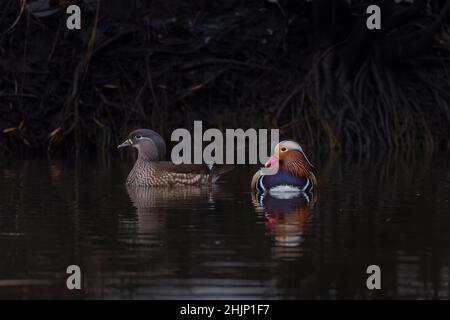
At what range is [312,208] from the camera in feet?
35.4

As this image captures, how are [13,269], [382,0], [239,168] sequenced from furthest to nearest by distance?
[382,0] < [239,168] < [13,269]

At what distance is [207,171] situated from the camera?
13688mm

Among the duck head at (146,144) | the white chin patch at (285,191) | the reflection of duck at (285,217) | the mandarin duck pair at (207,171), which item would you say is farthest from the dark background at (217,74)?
the reflection of duck at (285,217)

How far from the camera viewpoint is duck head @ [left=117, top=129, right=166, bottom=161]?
46.9ft

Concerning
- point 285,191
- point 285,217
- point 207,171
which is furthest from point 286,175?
point 285,217

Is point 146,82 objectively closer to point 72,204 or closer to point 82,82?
point 82,82

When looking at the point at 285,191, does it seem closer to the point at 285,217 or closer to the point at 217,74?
the point at 285,217

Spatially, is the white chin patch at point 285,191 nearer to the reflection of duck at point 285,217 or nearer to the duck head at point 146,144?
the reflection of duck at point 285,217

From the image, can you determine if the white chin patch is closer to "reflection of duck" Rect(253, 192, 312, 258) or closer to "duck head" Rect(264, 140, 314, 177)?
"reflection of duck" Rect(253, 192, 312, 258)

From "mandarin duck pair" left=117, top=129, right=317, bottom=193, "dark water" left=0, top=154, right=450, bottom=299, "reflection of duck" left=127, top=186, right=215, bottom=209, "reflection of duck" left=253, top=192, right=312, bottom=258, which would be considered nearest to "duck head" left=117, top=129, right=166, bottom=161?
"mandarin duck pair" left=117, top=129, right=317, bottom=193

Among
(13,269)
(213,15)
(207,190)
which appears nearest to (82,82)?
(213,15)

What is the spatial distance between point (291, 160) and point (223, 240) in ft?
12.1

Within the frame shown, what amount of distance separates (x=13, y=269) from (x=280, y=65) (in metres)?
13.8

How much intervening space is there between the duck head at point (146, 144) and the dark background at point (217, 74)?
5025 millimetres
